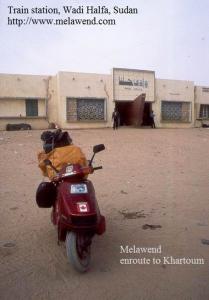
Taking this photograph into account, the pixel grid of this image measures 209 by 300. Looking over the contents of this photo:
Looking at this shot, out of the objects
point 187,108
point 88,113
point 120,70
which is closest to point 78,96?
point 88,113

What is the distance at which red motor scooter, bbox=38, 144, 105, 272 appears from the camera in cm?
300

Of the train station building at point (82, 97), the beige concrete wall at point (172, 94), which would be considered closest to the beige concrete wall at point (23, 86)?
the train station building at point (82, 97)

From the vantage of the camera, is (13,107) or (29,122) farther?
(29,122)

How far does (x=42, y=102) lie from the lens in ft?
79.4

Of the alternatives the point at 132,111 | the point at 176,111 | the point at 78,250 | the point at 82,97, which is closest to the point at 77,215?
the point at 78,250

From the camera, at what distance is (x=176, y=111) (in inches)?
1068

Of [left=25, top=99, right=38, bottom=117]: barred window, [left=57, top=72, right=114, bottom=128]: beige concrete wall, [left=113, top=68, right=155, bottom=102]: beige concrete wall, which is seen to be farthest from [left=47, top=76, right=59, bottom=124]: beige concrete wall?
[left=113, top=68, right=155, bottom=102]: beige concrete wall

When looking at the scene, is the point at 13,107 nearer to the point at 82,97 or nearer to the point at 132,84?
the point at 82,97

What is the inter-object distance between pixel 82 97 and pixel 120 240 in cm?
2029

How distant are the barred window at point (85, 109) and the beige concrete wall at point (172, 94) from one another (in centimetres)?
440

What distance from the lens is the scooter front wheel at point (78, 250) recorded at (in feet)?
10.0

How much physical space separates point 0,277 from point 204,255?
6.60 feet

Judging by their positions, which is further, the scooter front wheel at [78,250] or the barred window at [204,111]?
the barred window at [204,111]

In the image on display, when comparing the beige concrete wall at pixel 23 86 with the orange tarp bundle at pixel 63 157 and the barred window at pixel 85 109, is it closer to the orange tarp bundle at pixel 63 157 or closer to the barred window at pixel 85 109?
the barred window at pixel 85 109
